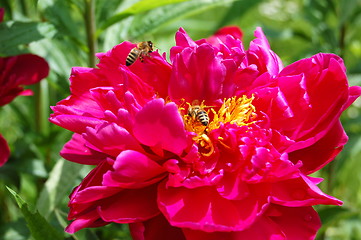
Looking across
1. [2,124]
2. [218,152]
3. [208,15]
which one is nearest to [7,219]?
[2,124]

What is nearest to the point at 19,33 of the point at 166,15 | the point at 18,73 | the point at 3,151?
the point at 18,73

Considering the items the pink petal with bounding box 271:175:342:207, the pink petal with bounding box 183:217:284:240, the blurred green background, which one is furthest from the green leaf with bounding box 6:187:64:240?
the pink petal with bounding box 271:175:342:207

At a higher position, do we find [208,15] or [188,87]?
[188,87]

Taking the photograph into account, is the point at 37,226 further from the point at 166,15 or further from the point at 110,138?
the point at 166,15

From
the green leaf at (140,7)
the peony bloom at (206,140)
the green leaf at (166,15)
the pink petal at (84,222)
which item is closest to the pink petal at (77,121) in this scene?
the peony bloom at (206,140)

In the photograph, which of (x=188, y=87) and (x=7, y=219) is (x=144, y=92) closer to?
(x=188, y=87)

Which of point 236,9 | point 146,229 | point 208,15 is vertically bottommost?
point 208,15

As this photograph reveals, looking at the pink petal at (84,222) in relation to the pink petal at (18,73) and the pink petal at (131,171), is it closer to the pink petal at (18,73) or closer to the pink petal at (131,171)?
the pink petal at (131,171)

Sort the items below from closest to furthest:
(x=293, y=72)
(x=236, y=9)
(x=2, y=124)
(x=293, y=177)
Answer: (x=293, y=177), (x=293, y=72), (x=236, y=9), (x=2, y=124)
